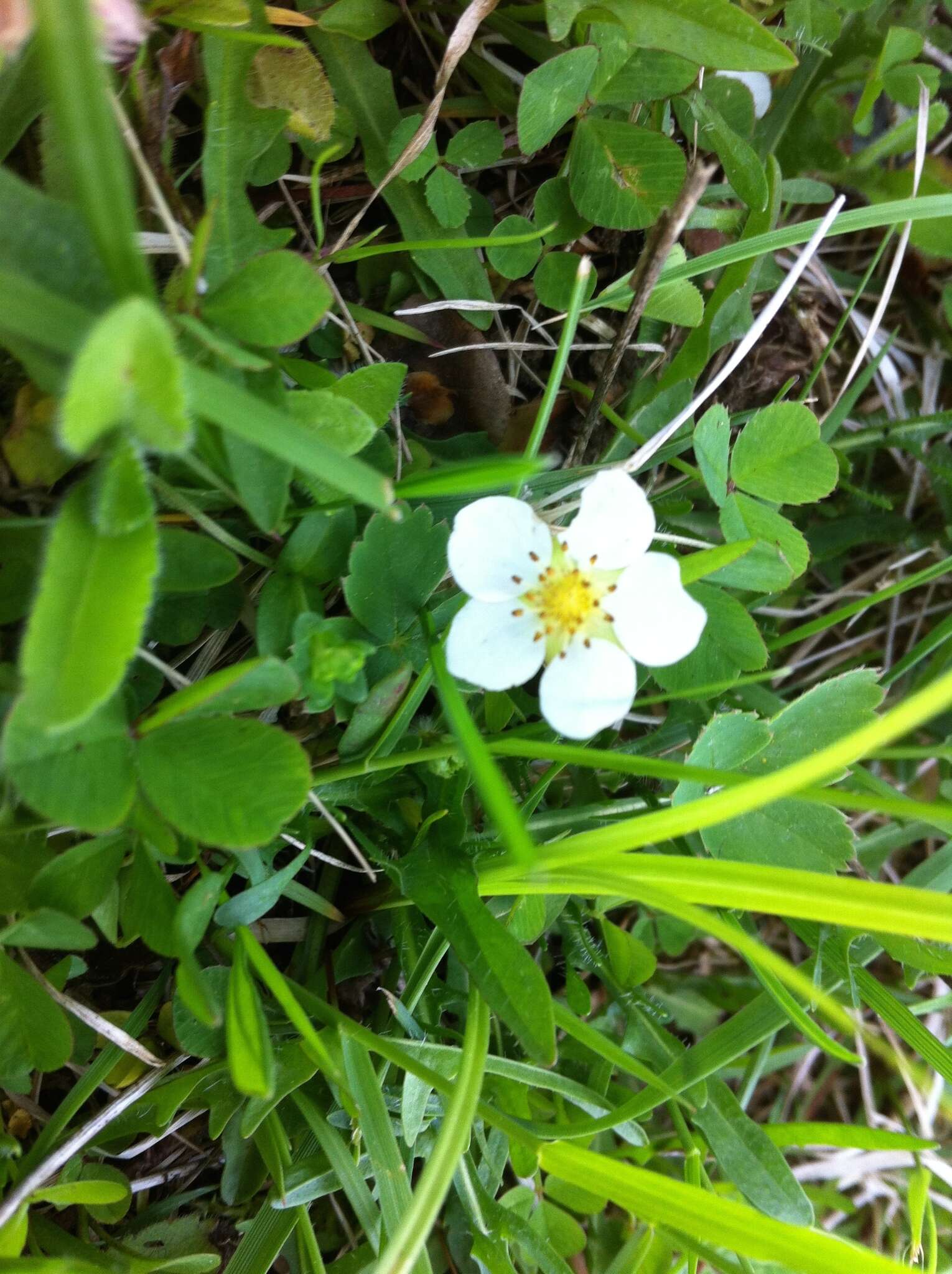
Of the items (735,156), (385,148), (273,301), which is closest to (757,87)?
(735,156)

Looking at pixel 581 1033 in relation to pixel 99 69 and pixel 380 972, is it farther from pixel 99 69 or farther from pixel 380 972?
pixel 99 69

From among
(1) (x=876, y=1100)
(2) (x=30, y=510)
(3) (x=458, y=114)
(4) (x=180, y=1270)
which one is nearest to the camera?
(2) (x=30, y=510)

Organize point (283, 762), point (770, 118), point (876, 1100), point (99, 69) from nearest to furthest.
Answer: point (99, 69)
point (283, 762)
point (770, 118)
point (876, 1100)

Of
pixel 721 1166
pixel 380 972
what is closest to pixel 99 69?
pixel 380 972

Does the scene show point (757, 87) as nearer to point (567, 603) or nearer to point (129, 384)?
point (567, 603)

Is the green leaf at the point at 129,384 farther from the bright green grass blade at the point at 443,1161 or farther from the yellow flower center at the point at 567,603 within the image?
the bright green grass blade at the point at 443,1161
